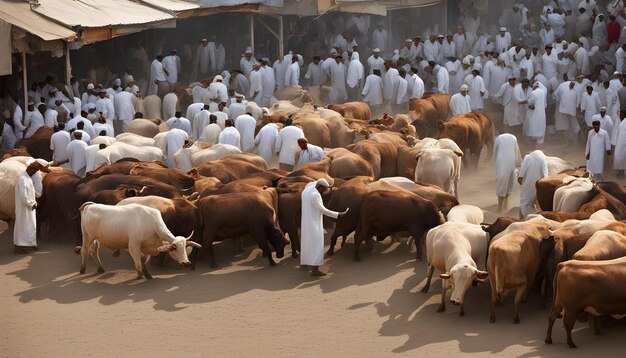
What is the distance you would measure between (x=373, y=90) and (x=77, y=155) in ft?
28.4

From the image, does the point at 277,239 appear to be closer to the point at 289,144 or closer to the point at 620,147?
the point at 289,144

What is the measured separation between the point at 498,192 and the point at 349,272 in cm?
474

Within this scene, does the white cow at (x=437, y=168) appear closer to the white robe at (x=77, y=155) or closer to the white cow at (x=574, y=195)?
the white cow at (x=574, y=195)

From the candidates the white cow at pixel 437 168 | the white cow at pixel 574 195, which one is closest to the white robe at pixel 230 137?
the white cow at pixel 437 168

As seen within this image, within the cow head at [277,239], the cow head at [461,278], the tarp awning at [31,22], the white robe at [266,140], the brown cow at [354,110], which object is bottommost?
the cow head at [461,278]

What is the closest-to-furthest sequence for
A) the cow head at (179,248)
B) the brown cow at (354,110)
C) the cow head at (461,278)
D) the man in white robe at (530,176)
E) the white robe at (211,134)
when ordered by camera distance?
the cow head at (461,278), the cow head at (179,248), the man in white robe at (530,176), the white robe at (211,134), the brown cow at (354,110)

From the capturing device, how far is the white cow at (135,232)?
16.0 m

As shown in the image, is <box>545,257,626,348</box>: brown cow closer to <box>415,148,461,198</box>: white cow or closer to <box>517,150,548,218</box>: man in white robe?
<box>517,150,548,218</box>: man in white robe

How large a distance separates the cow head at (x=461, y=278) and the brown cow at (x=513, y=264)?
164 mm

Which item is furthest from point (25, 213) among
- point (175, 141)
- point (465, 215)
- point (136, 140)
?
point (465, 215)

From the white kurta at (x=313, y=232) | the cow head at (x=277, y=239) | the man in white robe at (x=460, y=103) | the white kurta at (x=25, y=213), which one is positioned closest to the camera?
the white kurta at (x=313, y=232)

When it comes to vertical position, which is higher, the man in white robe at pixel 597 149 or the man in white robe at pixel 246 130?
the man in white robe at pixel 246 130

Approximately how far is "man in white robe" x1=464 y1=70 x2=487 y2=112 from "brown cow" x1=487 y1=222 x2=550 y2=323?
38.4 ft

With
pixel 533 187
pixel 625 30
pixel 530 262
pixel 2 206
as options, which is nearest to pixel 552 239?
pixel 530 262
